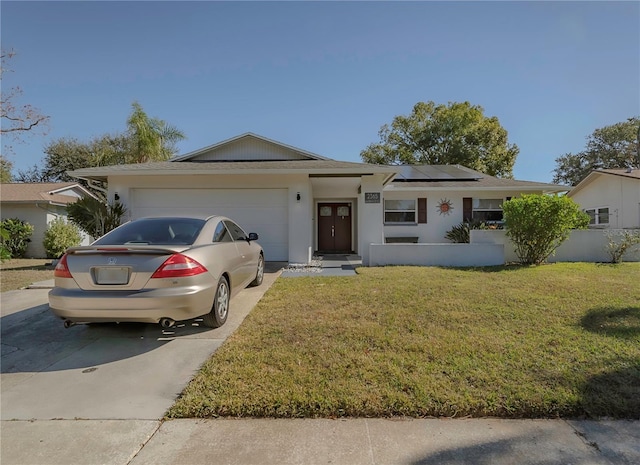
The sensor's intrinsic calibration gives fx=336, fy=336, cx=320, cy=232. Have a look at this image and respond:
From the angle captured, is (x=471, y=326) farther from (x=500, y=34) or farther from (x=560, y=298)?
(x=500, y=34)

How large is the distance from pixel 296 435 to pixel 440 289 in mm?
4606

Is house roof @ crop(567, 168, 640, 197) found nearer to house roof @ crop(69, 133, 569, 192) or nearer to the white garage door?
house roof @ crop(69, 133, 569, 192)

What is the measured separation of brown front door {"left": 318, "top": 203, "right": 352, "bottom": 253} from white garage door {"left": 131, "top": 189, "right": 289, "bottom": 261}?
4274 millimetres

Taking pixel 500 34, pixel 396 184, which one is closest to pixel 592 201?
pixel 396 184

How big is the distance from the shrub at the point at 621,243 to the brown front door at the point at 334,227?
28.4 ft

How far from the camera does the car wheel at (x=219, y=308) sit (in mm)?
4410

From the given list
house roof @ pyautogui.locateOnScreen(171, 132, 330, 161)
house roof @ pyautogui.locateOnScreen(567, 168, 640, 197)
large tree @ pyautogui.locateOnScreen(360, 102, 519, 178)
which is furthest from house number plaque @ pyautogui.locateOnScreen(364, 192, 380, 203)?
large tree @ pyautogui.locateOnScreen(360, 102, 519, 178)

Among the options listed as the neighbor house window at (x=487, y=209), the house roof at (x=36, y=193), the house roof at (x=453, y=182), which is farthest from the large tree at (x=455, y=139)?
the house roof at (x=36, y=193)

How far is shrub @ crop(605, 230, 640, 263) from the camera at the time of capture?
9781 millimetres

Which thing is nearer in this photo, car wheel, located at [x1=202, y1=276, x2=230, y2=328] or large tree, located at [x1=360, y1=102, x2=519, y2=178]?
car wheel, located at [x1=202, y1=276, x2=230, y2=328]

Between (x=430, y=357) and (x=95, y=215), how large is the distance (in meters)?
9.87

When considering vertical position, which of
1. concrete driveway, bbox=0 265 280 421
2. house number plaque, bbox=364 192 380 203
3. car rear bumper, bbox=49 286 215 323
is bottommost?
concrete driveway, bbox=0 265 280 421

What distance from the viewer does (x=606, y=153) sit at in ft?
112

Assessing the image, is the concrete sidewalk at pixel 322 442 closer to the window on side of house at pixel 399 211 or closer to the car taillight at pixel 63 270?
the car taillight at pixel 63 270
